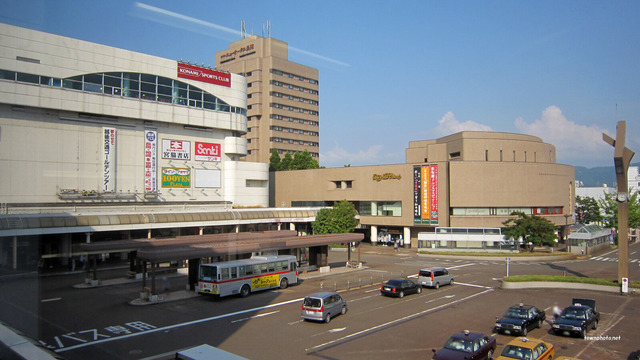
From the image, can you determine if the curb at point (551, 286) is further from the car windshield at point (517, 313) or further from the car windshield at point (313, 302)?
the car windshield at point (313, 302)

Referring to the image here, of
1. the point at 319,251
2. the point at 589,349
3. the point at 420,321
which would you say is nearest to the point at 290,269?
the point at 319,251

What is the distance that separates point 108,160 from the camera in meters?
48.9

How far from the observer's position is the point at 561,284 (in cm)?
3303

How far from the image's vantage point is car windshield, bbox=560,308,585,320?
2083 centimetres

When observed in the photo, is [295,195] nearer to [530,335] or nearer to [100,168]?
[100,168]

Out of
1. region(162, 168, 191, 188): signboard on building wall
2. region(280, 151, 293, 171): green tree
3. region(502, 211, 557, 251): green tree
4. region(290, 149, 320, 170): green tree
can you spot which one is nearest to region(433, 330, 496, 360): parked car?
region(502, 211, 557, 251): green tree

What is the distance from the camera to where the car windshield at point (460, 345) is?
15914 mm

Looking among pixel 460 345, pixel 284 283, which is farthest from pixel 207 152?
pixel 460 345

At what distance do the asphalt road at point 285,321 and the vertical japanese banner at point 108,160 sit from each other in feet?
51.1

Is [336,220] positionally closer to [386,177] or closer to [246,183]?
[386,177]

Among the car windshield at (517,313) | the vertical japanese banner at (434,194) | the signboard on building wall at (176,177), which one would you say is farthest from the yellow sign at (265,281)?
the vertical japanese banner at (434,194)

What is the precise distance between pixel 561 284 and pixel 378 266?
17.3 meters

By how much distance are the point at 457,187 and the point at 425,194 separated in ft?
14.6

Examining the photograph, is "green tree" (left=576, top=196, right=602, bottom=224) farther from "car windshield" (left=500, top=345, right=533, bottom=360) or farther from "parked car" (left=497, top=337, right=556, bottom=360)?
"car windshield" (left=500, top=345, right=533, bottom=360)
